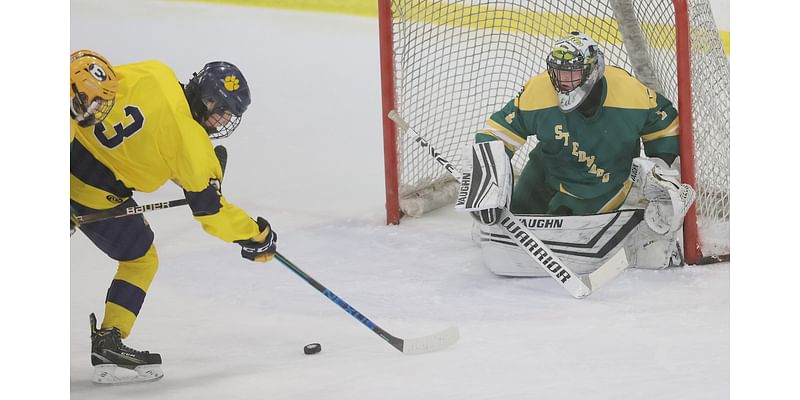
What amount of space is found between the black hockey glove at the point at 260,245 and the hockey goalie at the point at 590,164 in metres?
0.67

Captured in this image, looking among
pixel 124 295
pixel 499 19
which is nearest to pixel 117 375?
pixel 124 295

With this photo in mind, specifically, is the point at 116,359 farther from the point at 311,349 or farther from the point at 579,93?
the point at 579,93

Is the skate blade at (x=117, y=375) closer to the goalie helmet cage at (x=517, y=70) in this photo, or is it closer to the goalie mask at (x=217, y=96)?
the goalie mask at (x=217, y=96)

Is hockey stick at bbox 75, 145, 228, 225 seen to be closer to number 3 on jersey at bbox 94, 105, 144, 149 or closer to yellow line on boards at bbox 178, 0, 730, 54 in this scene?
number 3 on jersey at bbox 94, 105, 144, 149

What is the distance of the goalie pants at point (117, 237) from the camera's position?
202 centimetres

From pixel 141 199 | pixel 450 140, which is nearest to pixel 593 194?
pixel 450 140

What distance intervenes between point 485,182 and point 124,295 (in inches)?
37.6

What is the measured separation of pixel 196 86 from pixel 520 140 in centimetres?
111

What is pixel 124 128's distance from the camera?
197 centimetres

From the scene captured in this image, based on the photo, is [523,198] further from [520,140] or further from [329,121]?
[329,121]

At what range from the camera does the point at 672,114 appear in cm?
273

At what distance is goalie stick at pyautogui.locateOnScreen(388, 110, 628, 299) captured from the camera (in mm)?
2621

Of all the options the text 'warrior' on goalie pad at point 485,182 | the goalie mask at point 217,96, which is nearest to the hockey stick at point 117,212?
the goalie mask at point 217,96

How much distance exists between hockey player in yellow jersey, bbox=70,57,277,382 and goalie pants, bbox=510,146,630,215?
1022 mm
